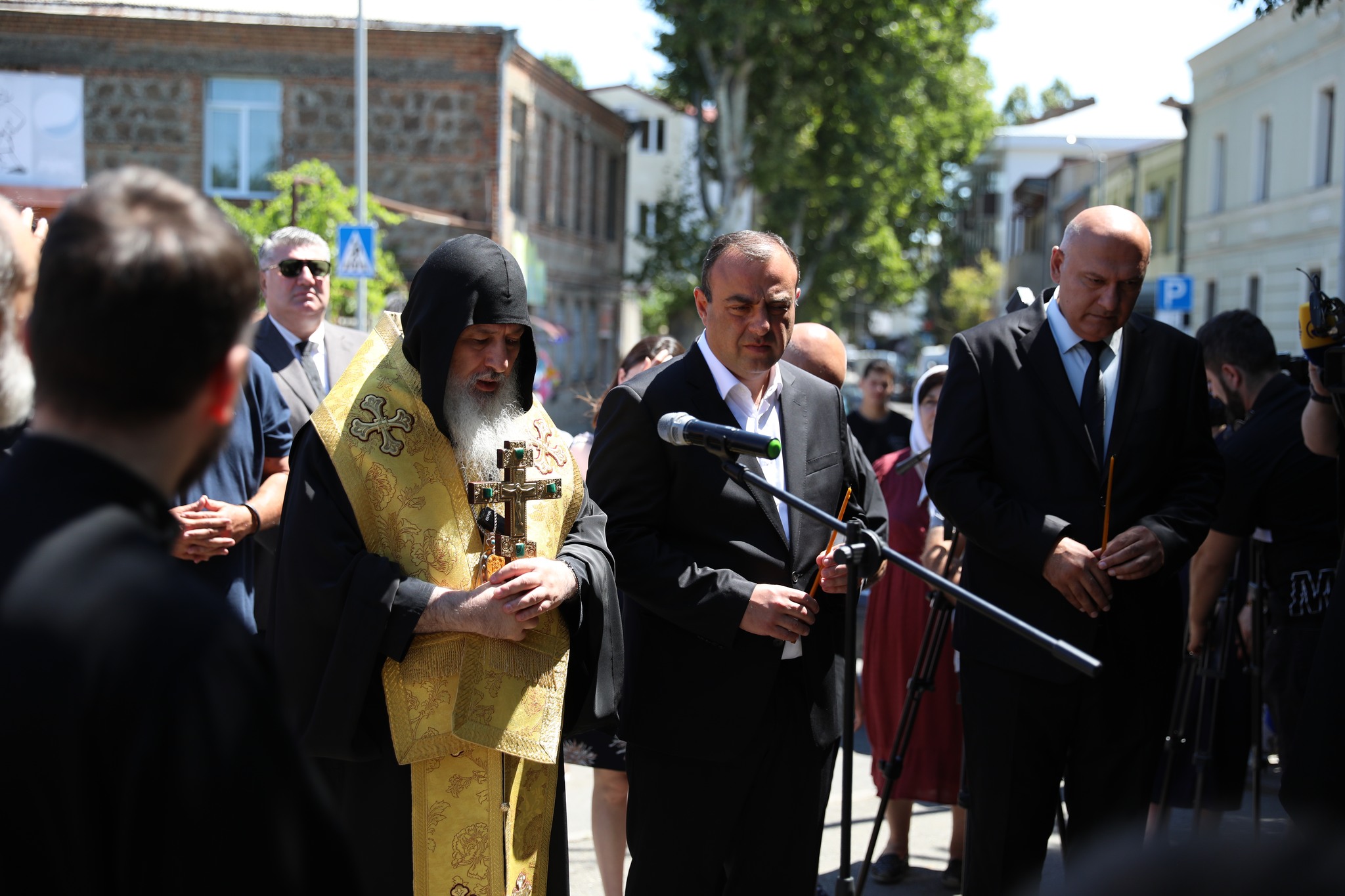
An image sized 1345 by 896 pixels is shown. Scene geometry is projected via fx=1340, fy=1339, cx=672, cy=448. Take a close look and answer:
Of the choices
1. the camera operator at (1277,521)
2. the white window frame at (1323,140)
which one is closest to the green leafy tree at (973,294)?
the white window frame at (1323,140)

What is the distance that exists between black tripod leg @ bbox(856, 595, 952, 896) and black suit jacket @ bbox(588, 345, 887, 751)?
2.34ft

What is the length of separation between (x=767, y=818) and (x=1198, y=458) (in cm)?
165

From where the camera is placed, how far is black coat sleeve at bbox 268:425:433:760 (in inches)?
120

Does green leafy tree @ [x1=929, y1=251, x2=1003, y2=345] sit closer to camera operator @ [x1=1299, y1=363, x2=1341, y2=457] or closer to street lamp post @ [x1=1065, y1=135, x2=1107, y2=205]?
street lamp post @ [x1=1065, y1=135, x2=1107, y2=205]

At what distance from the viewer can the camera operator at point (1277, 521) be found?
16.2 feet

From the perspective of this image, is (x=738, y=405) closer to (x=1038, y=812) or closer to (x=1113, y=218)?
(x=1113, y=218)

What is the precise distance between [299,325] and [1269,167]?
2762cm

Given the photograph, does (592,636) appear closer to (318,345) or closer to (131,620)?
(131,620)

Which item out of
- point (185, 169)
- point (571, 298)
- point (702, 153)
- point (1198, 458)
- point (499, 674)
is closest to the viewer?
point (499, 674)

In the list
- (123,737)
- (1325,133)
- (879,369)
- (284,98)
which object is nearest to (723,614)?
(123,737)

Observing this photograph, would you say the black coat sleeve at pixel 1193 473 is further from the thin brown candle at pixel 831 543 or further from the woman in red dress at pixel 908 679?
the woman in red dress at pixel 908 679

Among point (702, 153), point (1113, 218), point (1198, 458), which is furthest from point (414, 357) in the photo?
point (702, 153)

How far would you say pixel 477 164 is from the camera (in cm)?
2517

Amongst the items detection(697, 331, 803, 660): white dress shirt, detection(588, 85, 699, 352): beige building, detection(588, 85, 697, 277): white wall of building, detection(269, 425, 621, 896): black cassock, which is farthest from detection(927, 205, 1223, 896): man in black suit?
detection(588, 85, 697, 277): white wall of building
